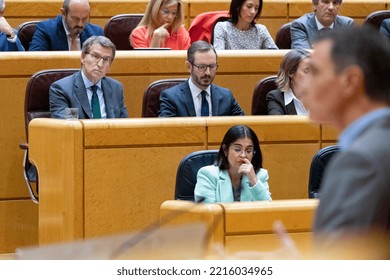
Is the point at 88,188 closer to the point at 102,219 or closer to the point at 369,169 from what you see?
the point at 102,219

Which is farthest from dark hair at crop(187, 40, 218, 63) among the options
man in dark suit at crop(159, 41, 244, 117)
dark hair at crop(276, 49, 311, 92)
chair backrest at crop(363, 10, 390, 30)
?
chair backrest at crop(363, 10, 390, 30)

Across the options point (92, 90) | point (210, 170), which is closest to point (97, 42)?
point (92, 90)

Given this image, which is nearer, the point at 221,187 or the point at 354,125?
the point at 354,125

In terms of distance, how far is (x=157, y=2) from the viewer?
13.5 feet

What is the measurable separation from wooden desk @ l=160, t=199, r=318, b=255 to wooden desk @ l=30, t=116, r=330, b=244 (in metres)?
0.56

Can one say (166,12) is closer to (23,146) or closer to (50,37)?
(50,37)

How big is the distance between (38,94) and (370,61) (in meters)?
2.61

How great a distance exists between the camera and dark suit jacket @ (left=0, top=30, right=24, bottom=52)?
3961mm

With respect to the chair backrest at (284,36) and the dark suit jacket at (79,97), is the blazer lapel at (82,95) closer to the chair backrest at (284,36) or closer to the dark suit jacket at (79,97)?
the dark suit jacket at (79,97)

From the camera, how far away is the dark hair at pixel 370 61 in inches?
40.1

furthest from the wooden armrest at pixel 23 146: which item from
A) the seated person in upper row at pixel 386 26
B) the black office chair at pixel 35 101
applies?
the seated person in upper row at pixel 386 26

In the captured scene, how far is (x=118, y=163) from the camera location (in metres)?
3.16
